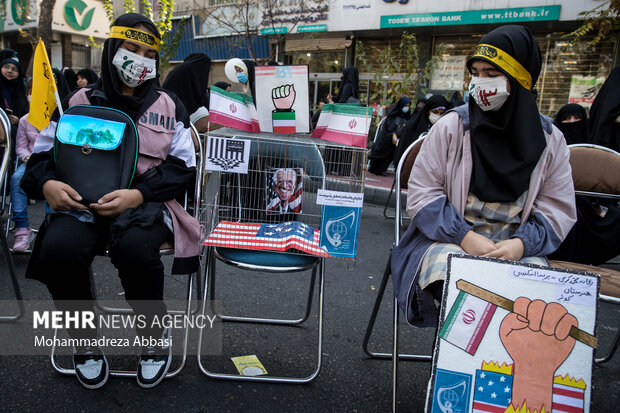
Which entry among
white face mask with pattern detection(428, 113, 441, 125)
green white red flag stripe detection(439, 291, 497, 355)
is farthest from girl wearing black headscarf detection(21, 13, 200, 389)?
white face mask with pattern detection(428, 113, 441, 125)

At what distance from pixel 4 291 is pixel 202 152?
1891 millimetres

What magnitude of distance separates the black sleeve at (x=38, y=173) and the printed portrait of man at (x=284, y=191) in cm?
96

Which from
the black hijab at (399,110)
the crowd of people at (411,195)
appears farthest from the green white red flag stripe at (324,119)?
the black hijab at (399,110)

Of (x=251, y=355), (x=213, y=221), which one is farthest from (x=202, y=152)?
(x=251, y=355)

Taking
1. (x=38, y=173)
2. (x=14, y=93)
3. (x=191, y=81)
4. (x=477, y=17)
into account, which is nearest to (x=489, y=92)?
(x=38, y=173)

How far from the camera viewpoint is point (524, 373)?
4.79 feet

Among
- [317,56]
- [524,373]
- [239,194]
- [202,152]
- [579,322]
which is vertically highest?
[317,56]

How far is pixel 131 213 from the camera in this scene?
193 centimetres

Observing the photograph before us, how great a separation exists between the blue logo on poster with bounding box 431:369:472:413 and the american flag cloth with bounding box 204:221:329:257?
0.75 m

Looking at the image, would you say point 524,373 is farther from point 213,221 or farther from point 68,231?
point 68,231

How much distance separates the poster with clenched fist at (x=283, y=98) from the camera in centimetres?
207

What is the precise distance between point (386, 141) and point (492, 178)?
6.36 meters

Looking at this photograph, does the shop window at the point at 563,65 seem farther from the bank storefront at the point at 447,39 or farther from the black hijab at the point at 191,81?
the black hijab at the point at 191,81

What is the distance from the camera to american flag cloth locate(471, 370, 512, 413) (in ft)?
4.76
